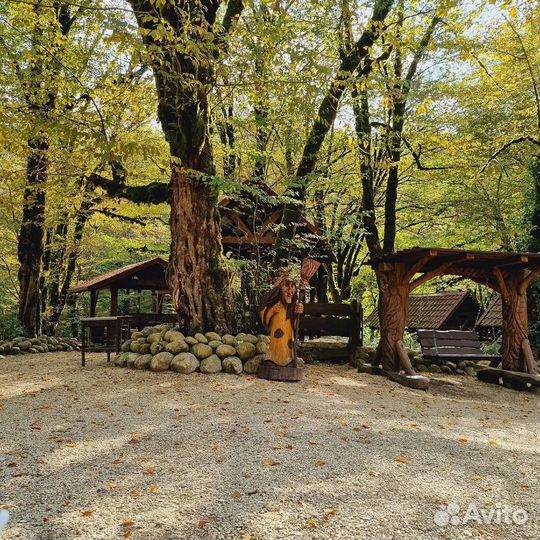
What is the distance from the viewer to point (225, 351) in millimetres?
7391

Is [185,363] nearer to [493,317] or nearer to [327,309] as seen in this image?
[327,309]

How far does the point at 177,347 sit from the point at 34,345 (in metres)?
6.19

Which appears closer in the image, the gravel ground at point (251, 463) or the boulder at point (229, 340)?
the gravel ground at point (251, 463)

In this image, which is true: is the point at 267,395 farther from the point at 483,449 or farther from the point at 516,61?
the point at 516,61

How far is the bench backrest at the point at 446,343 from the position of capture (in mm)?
9570

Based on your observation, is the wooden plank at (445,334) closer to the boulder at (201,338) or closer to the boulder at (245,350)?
the boulder at (245,350)

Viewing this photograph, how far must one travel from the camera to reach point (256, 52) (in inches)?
299

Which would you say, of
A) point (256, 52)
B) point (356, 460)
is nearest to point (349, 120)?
point (256, 52)

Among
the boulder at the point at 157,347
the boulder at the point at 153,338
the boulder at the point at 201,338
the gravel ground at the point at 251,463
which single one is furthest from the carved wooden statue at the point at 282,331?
the boulder at the point at 153,338

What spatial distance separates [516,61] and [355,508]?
1295 cm

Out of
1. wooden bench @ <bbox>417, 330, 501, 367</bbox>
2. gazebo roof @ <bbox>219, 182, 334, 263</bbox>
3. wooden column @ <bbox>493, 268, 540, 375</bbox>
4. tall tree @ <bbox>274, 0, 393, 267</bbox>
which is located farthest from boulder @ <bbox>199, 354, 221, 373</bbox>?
wooden column @ <bbox>493, 268, 540, 375</bbox>

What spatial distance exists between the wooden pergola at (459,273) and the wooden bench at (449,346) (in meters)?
0.85

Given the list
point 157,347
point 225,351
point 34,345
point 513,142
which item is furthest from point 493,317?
point 34,345

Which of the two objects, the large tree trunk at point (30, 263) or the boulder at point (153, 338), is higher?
the large tree trunk at point (30, 263)
